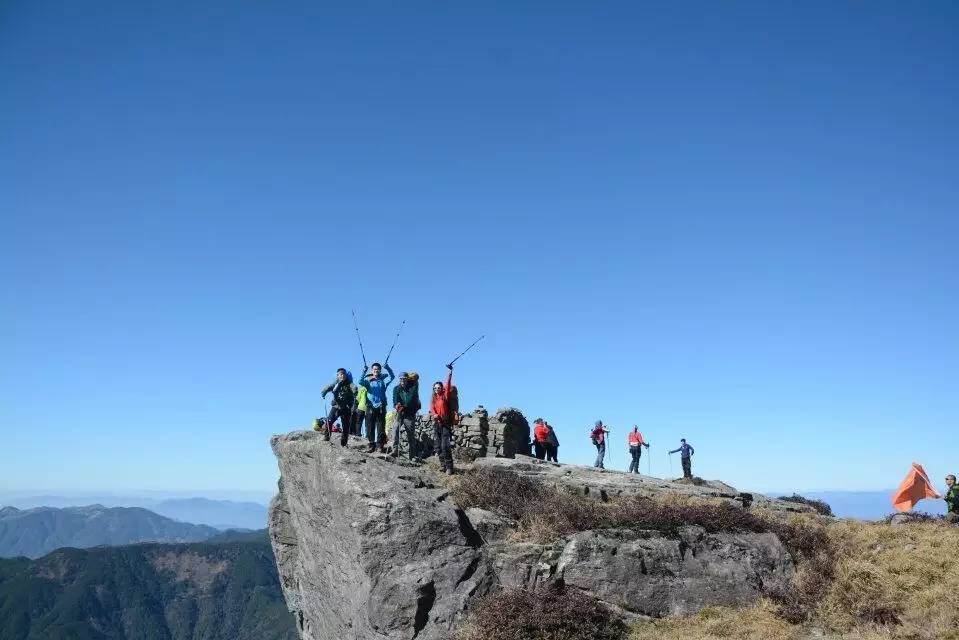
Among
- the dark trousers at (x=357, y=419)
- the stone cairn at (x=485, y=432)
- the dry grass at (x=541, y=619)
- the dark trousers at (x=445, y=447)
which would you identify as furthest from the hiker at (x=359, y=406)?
the dry grass at (x=541, y=619)

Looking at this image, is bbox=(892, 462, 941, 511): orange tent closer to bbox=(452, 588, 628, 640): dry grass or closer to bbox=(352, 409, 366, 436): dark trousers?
bbox=(452, 588, 628, 640): dry grass

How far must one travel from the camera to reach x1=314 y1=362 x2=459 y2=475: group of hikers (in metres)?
19.9

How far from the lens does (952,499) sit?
18.6 m

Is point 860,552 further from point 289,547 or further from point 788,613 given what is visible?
point 289,547

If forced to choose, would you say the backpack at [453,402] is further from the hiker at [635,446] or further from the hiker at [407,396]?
the hiker at [635,446]

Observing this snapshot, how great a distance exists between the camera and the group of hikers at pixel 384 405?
65.3 feet

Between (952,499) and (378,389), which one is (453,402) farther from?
(952,499)

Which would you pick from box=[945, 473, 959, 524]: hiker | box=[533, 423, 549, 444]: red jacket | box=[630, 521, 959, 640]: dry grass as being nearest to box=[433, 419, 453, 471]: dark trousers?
box=[630, 521, 959, 640]: dry grass

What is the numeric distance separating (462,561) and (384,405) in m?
7.42

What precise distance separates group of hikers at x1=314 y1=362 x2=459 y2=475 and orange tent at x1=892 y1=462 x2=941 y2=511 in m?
15.3

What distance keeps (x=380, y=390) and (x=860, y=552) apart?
14684mm

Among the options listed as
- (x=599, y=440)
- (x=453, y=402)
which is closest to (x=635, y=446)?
(x=599, y=440)

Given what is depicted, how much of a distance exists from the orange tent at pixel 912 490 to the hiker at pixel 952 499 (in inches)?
79.6

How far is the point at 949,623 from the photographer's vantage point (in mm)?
12398
